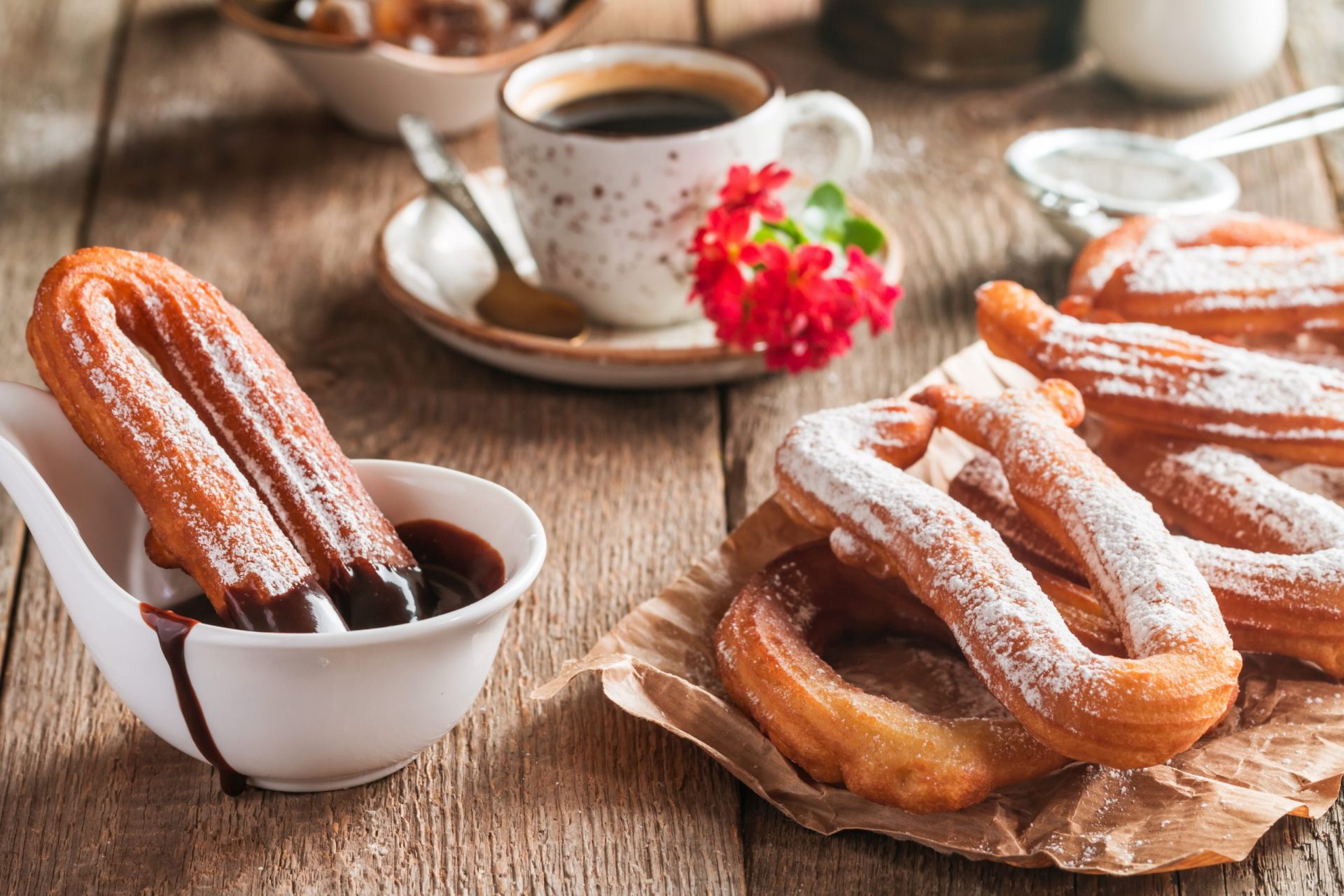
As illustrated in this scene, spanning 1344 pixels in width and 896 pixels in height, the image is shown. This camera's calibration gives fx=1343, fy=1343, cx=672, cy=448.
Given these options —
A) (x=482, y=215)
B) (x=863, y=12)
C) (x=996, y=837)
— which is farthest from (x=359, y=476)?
(x=863, y=12)

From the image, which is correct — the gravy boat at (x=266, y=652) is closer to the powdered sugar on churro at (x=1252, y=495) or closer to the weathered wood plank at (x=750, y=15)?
the powdered sugar on churro at (x=1252, y=495)

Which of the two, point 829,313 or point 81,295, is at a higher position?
point 81,295

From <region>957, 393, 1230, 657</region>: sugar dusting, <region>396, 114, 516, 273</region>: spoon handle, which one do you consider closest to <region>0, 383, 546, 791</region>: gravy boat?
<region>957, 393, 1230, 657</region>: sugar dusting

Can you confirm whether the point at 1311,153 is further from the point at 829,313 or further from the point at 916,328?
the point at 829,313

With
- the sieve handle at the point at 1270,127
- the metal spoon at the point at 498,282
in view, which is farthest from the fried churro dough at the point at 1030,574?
the sieve handle at the point at 1270,127

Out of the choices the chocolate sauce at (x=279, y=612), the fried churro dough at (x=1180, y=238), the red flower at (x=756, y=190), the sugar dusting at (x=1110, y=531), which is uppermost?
the red flower at (x=756, y=190)

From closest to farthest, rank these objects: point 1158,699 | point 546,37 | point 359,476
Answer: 1. point 1158,699
2. point 359,476
3. point 546,37
